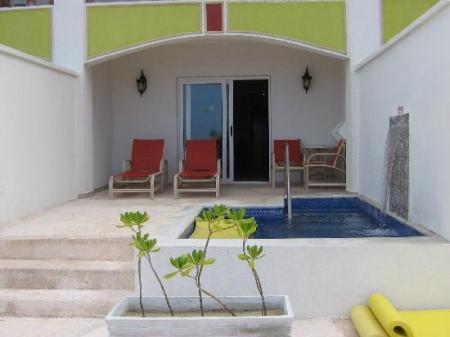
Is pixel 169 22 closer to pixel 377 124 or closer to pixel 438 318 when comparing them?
pixel 377 124

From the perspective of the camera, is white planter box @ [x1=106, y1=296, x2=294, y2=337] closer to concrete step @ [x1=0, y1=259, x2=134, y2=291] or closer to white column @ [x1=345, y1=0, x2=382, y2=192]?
→ concrete step @ [x1=0, y1=259, x2=134, y2=291]

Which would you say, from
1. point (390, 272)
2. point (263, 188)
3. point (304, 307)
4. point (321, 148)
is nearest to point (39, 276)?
point (304, 307)

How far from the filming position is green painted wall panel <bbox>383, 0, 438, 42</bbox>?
321 inches

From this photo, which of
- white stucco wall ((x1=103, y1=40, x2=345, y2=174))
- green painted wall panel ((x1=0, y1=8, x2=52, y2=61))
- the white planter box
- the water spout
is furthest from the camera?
white stucco wall ((x1=103, y1=40, x2=345, y2=174))

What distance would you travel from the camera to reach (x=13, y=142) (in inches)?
249

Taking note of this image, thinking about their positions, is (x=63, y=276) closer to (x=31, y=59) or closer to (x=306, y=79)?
(x=31, y=59)

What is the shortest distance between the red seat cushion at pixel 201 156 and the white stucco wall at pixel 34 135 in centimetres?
209

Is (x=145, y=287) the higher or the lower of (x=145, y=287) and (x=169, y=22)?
the lower

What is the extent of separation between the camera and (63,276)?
4395mm

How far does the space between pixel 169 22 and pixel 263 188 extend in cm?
361

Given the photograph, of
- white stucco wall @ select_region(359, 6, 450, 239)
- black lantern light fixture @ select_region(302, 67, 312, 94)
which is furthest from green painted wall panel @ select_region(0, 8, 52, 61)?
white stucco wall @ select_region(359, 6, 450, 239)

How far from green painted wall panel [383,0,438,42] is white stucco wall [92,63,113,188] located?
18.1 feet

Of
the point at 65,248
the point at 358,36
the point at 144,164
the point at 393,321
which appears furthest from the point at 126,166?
the point at 393,321

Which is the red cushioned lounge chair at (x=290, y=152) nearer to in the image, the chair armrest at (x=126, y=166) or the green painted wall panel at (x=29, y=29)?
the chair armrest at (x=126, y=166)
